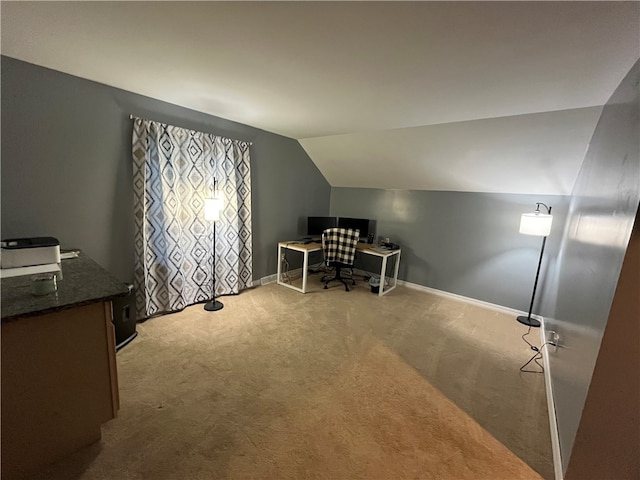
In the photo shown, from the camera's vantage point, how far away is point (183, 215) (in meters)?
3.11

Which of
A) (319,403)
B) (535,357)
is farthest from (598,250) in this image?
(319,403)

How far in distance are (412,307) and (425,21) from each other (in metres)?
3.17

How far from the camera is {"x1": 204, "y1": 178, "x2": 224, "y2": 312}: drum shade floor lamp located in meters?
3.10

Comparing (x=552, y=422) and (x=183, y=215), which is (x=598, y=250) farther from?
(x=183, y=215)

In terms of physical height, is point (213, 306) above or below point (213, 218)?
below

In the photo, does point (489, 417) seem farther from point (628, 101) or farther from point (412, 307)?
point (628, 101)

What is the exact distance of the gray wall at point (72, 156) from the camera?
A: 208cm

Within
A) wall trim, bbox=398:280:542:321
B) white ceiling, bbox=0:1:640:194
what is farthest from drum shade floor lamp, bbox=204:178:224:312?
wall trim, bbox=398:280:542:321

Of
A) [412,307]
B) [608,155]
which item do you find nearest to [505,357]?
[412,307]

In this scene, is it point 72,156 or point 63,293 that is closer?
point 63,293

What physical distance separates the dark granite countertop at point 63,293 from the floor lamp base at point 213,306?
155cm

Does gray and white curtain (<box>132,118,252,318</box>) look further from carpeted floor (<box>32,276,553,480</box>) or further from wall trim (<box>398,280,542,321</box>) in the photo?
wall trim (<box>398,280,542,321</box>)

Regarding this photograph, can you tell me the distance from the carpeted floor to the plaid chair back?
106cm

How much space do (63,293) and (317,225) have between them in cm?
353
